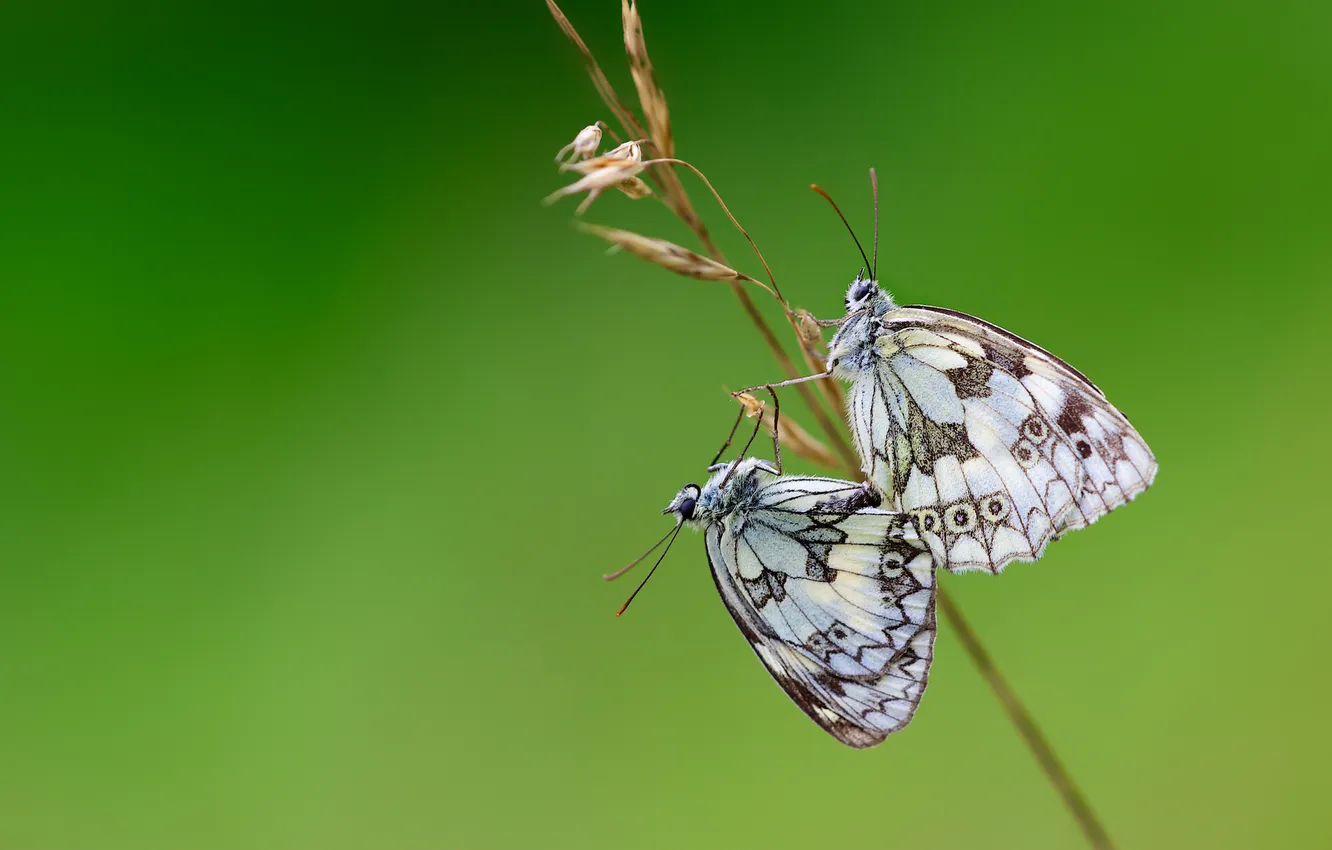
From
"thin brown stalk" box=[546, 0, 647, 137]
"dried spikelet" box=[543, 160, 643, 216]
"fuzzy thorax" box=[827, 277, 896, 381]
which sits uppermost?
"thin brown stalk" box=[546, 0, 647, 137]

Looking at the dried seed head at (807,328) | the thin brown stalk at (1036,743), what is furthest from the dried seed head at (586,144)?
the thin brown stalk at (1036,743)

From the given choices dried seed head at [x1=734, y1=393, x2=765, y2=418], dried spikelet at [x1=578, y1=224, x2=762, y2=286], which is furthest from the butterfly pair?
dried spikelet at [x1=578, y1=224, x2=762, y2=286]

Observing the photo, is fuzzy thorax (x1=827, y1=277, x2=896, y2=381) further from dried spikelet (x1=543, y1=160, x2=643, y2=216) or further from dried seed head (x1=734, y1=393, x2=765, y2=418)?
dried spikelet (x1=543, y1=160, x2=643, y2=216)

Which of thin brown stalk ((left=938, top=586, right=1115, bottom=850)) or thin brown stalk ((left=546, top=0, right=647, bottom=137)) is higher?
thin brown stalk ((left=546, top=0, right=647, bottom=137))

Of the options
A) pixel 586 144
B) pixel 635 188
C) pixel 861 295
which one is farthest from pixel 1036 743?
pixel 586 144

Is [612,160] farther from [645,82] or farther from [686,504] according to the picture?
[686,504]

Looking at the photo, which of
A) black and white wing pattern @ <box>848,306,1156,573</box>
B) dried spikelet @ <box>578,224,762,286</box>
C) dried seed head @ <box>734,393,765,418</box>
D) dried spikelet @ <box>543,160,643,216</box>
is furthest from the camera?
dried seed head @ <box>734,393,765,418</box>

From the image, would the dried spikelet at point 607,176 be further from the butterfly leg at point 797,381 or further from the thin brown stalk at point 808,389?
the butterfly leg at point 797,381
